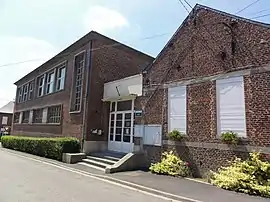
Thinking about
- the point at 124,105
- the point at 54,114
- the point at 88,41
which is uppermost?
the point at 88,41

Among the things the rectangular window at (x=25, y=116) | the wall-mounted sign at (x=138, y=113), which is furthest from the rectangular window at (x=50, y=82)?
the wall-mounted sign at (x=138, y=113)

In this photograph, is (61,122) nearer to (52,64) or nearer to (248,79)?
(52,64)

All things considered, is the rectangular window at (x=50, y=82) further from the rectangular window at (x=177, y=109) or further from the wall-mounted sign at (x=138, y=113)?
the rectangular window at (x=177, y=109)

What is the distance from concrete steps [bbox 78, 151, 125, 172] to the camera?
13.1 metres

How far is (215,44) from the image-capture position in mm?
11023

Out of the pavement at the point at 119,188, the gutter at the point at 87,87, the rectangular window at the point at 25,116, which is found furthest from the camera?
the rectangular window at the point at 25,116

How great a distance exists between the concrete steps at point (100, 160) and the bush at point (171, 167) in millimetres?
2365

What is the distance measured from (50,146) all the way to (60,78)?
22.1 ft

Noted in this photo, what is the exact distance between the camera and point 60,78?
2159 cm

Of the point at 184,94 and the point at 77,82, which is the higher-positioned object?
the point at 77,82

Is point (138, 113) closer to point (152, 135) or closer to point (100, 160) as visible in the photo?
point (152, 135)

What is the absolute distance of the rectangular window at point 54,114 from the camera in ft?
67.2

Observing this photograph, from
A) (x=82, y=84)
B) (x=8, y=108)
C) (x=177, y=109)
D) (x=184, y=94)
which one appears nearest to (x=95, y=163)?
(x=177, y=109)

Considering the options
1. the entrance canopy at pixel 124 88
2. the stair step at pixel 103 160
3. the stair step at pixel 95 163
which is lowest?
the stair step at pixel 95 163
